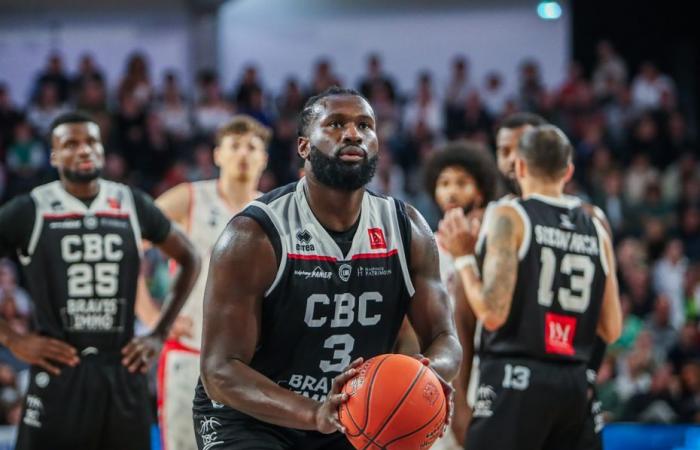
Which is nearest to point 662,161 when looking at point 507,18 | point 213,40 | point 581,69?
point 581,69

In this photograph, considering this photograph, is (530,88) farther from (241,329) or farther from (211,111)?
(241,329)

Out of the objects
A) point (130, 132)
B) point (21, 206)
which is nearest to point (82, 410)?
point (21, 206)

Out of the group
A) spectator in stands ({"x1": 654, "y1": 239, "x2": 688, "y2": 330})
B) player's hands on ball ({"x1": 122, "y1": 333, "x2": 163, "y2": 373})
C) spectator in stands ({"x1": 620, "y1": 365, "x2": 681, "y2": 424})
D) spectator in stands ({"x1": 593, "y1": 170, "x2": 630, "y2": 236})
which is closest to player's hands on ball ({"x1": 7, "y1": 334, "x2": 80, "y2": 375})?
player's hands on ball ({"x1": 122, "y1": 333, "x2": 163, "y2": 373})

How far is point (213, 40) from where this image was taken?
19.2 m

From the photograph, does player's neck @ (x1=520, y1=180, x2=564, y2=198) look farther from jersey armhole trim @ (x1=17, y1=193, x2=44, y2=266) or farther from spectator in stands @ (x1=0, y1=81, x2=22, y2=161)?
spectator in stands @ (x1=0, y1=81, x2=22, y2=161)

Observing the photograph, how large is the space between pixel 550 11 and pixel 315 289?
16.5 m

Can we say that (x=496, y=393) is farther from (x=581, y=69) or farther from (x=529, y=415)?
(x=581, y=69)

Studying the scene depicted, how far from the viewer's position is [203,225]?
7480 millimetres

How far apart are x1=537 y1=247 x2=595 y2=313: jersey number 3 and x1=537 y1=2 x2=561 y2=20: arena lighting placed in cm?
1474

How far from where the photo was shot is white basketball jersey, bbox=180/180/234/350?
7.39 m

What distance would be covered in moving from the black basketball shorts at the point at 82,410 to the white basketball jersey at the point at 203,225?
3.53ft

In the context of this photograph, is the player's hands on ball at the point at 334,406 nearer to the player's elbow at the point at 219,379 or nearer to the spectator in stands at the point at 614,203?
the player's elbow at the point at 219,379

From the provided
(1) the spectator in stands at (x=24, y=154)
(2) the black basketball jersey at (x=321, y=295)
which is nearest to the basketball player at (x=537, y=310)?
(2) the black basketball jersey at (x=321, y=295)

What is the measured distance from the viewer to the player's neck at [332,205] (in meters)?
4.48
